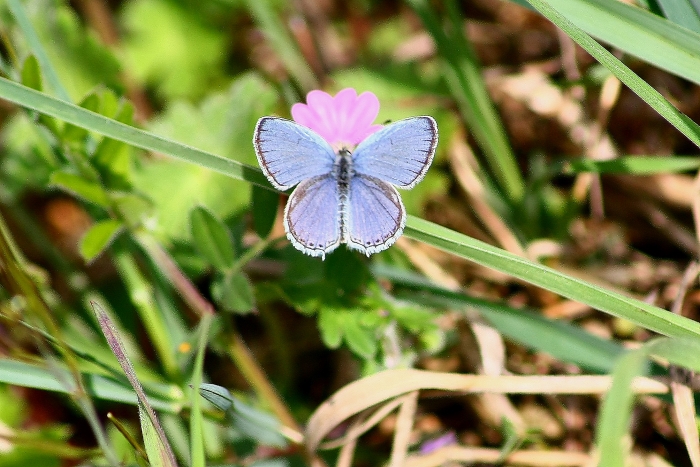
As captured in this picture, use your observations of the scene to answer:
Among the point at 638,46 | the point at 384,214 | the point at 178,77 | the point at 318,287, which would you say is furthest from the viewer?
the point at 178,77

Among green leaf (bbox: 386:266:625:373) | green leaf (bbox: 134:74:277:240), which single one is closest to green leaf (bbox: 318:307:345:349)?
green leaf (bbox: 386:266:625:373)

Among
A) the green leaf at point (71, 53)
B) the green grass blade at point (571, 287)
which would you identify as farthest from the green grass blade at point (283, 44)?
the green grass blade at point (571, 287)

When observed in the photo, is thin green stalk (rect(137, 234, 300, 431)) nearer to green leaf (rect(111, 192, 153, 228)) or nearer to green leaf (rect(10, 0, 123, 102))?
green leaf (rect(111, 192, 153, 228))

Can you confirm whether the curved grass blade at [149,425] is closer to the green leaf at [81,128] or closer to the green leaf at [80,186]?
the green leaf at [80,186]

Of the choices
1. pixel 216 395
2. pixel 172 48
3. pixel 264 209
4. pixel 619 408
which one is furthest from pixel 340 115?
pixel 172 48

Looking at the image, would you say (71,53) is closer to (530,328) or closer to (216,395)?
(216,395)

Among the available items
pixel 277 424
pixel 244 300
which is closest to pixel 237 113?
pixel 244 300

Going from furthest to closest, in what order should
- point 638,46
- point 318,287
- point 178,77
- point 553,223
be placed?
1. point 178,77
2. point 553,223
3. point 318,287
4. point 638,46

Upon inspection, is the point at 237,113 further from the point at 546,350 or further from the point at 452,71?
the point at 546,350
